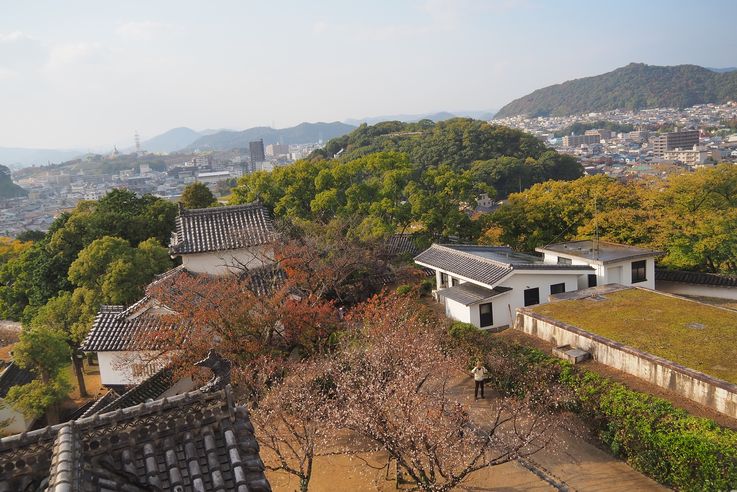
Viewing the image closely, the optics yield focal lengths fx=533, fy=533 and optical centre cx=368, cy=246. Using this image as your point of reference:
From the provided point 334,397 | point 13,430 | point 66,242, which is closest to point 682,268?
point 334,397

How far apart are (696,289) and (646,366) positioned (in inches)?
555

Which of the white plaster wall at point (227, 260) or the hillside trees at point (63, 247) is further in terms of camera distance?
the hillside trees at point (63, 247)

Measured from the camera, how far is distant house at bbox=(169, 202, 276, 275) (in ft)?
60.5

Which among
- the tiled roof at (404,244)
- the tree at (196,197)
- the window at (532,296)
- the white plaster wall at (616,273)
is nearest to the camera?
the window at (532,296)

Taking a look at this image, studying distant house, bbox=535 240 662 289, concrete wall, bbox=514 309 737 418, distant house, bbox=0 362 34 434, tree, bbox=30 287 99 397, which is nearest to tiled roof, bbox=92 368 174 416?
distant house, bbox=0 362 34 434

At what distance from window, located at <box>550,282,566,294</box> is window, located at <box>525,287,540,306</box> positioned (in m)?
0.68

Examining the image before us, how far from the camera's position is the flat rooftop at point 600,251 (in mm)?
21705

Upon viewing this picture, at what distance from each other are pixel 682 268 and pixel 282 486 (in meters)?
22.0

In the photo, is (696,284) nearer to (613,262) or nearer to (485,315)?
(613,262)

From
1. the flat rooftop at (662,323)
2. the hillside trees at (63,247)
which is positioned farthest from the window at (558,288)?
the hillside trees at (63,247)

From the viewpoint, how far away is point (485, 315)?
63.6 ft

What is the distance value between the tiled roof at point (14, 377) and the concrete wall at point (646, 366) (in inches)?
635

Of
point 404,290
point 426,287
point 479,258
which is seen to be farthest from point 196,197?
point 479,258

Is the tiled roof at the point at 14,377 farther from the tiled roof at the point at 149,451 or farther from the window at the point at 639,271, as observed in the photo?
the window at the point at 639,271
